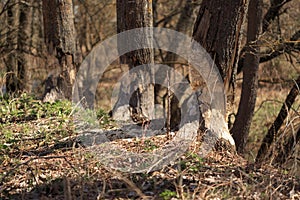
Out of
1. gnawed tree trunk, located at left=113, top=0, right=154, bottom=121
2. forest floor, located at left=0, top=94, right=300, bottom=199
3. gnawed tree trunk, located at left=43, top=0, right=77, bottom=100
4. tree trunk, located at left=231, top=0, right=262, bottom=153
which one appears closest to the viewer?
forest floor, located at left=0, top=94, right=300, bottom=199

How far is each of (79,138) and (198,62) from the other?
1781 mm

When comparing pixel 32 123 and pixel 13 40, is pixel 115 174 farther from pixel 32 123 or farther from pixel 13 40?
pixel 13 40

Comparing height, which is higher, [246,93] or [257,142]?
[246,93]

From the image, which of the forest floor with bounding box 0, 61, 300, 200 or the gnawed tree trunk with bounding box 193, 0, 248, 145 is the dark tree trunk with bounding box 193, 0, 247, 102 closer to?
the gnawed tree trunk with bounding box 193, 0, 248, 145

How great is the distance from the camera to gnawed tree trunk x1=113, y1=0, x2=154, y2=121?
7008 mm

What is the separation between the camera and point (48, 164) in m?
5.00

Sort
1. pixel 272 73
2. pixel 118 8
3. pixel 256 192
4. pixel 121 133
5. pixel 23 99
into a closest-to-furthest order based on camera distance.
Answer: pixel 256 192, pixel 121 133, pixel 118 8, pixel 23 99, pixel 272 73

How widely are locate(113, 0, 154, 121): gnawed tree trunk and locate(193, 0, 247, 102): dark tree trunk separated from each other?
98 cm

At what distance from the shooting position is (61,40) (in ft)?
27.6

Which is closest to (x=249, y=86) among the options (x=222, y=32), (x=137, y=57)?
(x=137, y=57)

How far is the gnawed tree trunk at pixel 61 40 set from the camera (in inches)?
325

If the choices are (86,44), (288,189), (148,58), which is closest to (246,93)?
(148,58)

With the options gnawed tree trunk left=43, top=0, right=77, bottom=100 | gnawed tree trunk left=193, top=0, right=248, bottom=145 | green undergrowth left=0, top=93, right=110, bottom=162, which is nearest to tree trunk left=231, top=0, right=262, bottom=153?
gnawed tree trunk left=193, top=0, right=248, bottom=145

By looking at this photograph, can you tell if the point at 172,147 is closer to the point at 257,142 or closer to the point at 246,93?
the point at 246,93
